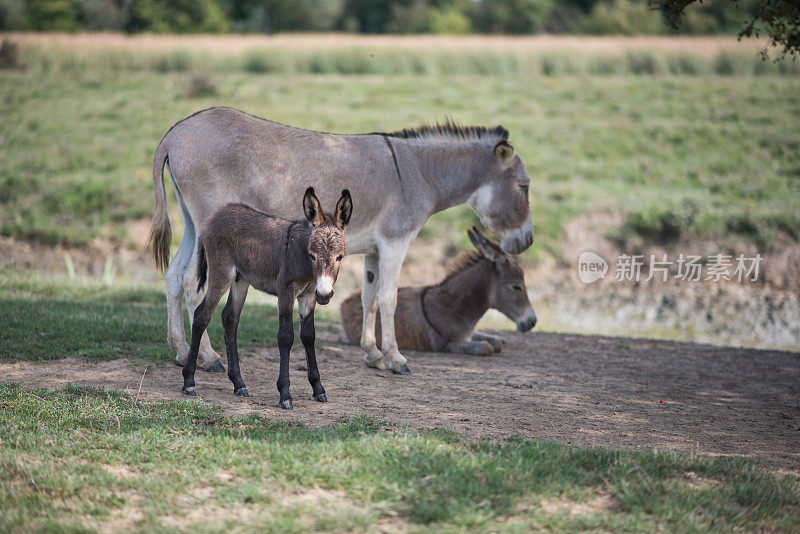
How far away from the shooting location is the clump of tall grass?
25531 millimetres

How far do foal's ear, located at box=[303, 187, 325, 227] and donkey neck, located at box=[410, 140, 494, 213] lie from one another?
2695mm

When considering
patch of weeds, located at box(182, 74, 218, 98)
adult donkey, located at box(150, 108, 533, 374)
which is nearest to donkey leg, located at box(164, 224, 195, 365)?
adult donkey, located at box(150, 108, 533, 374)

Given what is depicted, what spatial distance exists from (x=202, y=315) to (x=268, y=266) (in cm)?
73

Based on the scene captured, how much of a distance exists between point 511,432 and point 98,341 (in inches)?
178

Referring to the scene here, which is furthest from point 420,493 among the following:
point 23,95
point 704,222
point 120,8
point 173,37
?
point 120,8

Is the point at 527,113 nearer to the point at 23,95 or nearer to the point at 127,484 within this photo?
the point at 23,95

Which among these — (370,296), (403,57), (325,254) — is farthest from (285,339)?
(403,57)

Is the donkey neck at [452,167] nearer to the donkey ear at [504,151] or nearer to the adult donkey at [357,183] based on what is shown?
the adult donkey at [357,183]

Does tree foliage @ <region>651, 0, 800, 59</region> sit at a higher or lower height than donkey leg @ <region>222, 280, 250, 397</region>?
higher

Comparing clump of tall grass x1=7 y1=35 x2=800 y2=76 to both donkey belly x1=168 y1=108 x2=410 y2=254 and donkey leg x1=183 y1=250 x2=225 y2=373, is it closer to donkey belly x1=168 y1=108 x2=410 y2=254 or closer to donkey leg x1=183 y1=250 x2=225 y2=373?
donkey belly x1=168 y1=108 x2=410 y2=254

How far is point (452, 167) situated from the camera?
26.4ft

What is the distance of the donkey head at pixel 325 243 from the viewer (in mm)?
5031

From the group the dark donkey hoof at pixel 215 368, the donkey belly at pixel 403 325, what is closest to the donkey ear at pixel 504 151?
the donkey belly at pixel 403 325

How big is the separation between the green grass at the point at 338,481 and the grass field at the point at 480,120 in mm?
11182
